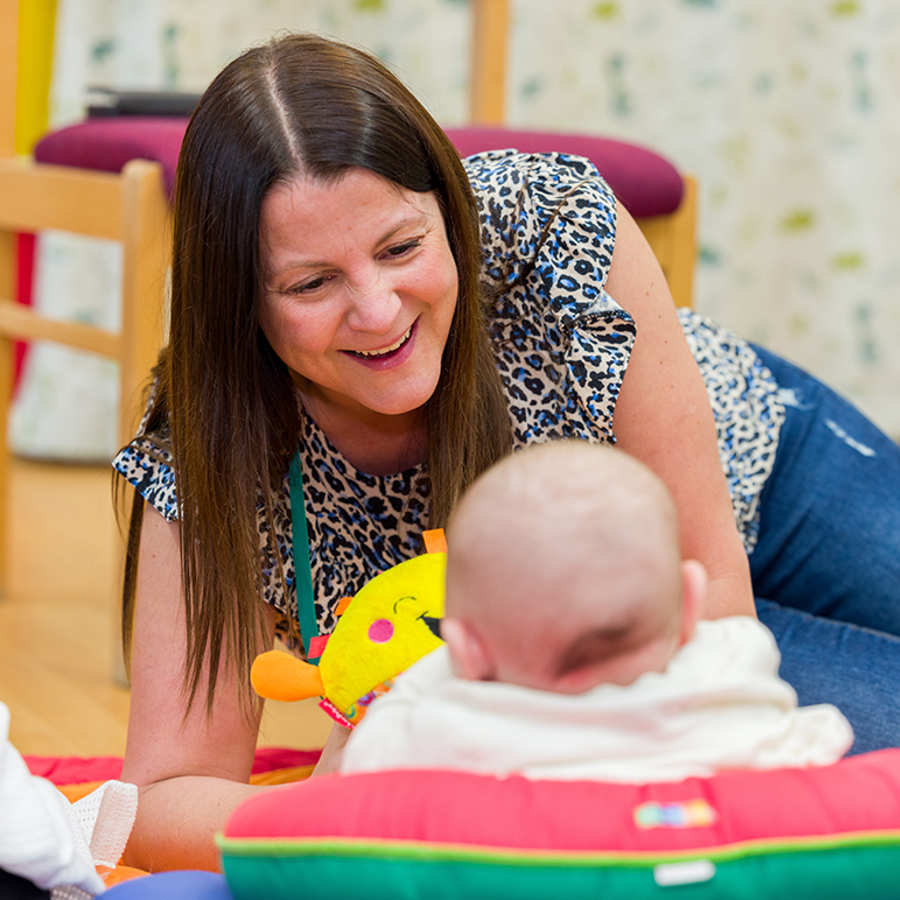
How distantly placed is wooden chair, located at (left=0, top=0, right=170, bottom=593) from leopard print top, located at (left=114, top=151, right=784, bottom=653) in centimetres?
38

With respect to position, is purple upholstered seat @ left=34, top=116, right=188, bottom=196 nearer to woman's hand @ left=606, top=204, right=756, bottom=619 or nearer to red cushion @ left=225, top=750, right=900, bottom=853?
woman's hand @ left=606, top=204, right=756, bottom=619

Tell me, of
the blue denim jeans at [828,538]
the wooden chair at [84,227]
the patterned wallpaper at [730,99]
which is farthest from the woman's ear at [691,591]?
the patterned wallpaper at [730,99]

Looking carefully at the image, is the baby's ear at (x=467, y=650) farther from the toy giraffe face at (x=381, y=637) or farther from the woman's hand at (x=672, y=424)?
the woman's hand at (x=672, y=424)

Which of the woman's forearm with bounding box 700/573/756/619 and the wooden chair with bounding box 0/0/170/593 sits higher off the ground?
the wooden chair with bounding box 0/0/170/593

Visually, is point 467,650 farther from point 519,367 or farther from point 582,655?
point 519,367

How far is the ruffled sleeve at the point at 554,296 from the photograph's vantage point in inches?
42.3

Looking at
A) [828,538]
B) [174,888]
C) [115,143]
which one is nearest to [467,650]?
[174,888]

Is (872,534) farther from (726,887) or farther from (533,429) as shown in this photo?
(726,887)

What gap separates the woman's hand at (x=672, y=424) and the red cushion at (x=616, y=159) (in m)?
0.61

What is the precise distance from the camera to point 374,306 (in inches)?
36.6

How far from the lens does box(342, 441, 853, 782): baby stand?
586 millimetres

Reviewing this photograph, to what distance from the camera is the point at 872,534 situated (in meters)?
1.30

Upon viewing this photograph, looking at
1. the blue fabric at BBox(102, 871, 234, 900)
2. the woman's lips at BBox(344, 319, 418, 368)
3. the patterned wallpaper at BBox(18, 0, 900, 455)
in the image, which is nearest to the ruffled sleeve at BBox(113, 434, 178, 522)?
the woman's lips at BBox(344, 319, 418, 368)

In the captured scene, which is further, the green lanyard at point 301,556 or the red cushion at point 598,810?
the green lanyard at point 301,556
